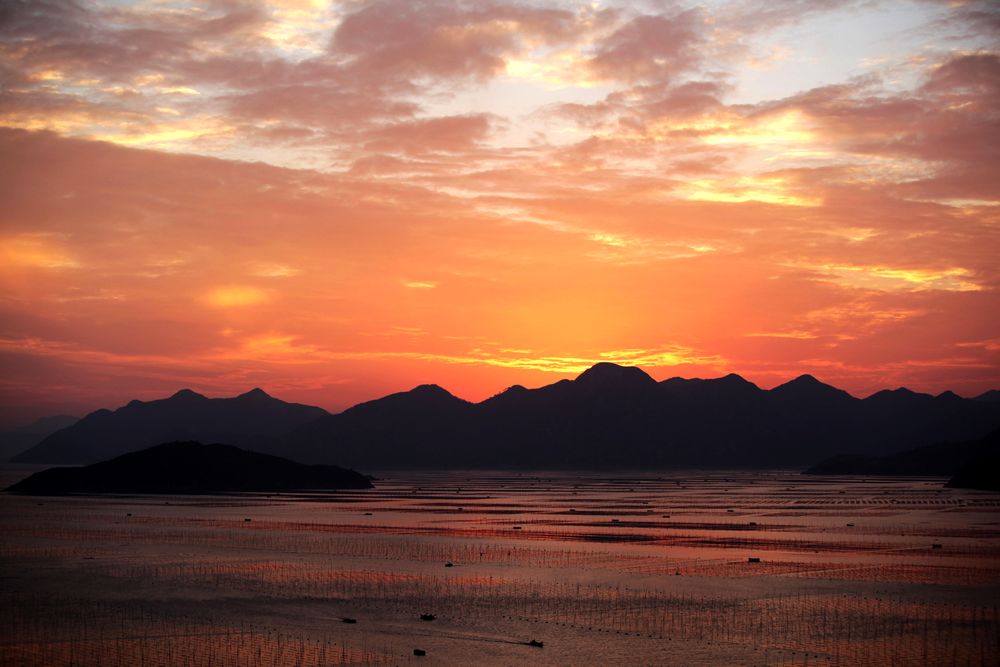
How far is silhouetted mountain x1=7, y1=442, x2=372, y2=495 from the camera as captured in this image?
179 metres

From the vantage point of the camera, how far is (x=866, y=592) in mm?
56250

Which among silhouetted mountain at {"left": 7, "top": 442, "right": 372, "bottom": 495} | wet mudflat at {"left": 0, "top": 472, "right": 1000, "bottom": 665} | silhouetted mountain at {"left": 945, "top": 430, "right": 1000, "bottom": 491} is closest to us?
wet mudflat at {"left": 0, "top": 472, "right": 1000, "bottom": 665}

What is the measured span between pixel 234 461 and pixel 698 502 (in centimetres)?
9255

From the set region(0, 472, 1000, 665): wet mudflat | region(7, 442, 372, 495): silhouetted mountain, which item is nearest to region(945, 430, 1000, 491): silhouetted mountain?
region(0, 472, 1000, 665): wet mudflat

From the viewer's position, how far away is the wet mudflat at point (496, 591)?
41.5 meters

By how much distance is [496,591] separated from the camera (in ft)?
185

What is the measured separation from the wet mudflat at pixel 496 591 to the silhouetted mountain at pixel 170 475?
245ft

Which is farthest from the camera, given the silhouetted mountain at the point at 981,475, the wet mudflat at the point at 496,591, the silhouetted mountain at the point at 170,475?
the silhouetted mountain at the point at 981,475

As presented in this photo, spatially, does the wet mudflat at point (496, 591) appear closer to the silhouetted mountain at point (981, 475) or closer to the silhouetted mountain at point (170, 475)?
the silhouetted mountain at point (170, 475)

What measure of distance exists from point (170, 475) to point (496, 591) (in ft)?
467

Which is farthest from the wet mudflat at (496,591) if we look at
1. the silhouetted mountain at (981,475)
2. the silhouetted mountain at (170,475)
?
the silhouetted mountain at (981,475)

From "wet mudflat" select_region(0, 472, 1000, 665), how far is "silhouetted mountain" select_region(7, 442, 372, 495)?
7468 cm

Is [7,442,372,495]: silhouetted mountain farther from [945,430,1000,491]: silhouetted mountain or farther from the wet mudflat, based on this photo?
[945,430,1000,491]: silhouetted mountain

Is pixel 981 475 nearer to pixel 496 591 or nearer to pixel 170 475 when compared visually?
pixel 170 475
